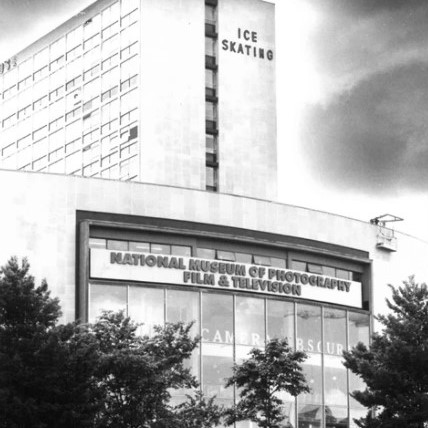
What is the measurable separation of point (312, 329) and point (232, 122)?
5372 centimetres

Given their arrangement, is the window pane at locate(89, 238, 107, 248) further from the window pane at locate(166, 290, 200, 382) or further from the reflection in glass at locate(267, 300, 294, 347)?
the reflection in glass at locate(267, 300, 294, 347)

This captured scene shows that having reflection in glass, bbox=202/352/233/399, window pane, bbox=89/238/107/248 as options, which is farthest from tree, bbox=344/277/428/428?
window pane, bbox=89/238/107/248

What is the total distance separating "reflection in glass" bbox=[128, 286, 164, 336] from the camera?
74.3 meters

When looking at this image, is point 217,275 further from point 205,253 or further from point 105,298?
point 105,298

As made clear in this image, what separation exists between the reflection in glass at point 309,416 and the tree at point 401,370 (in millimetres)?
8956

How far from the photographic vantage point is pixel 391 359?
6769cm

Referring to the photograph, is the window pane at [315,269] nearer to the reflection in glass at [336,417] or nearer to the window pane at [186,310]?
the reflection in glass at [336,417]

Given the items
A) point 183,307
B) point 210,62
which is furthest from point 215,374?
point 210,62

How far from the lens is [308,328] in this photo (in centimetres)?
8031

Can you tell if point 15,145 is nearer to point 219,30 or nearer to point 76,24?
point 76,24

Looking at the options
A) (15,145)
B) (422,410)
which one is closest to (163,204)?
(422,410)

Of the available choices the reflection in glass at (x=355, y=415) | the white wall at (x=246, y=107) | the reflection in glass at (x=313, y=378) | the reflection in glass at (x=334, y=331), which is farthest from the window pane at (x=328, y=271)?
the white wall at (x=246, y=107)

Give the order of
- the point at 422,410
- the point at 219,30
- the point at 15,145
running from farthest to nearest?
the point at 15,145 < the point at 219,30 < the point at 422,410

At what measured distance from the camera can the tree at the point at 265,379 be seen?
67.7 m
